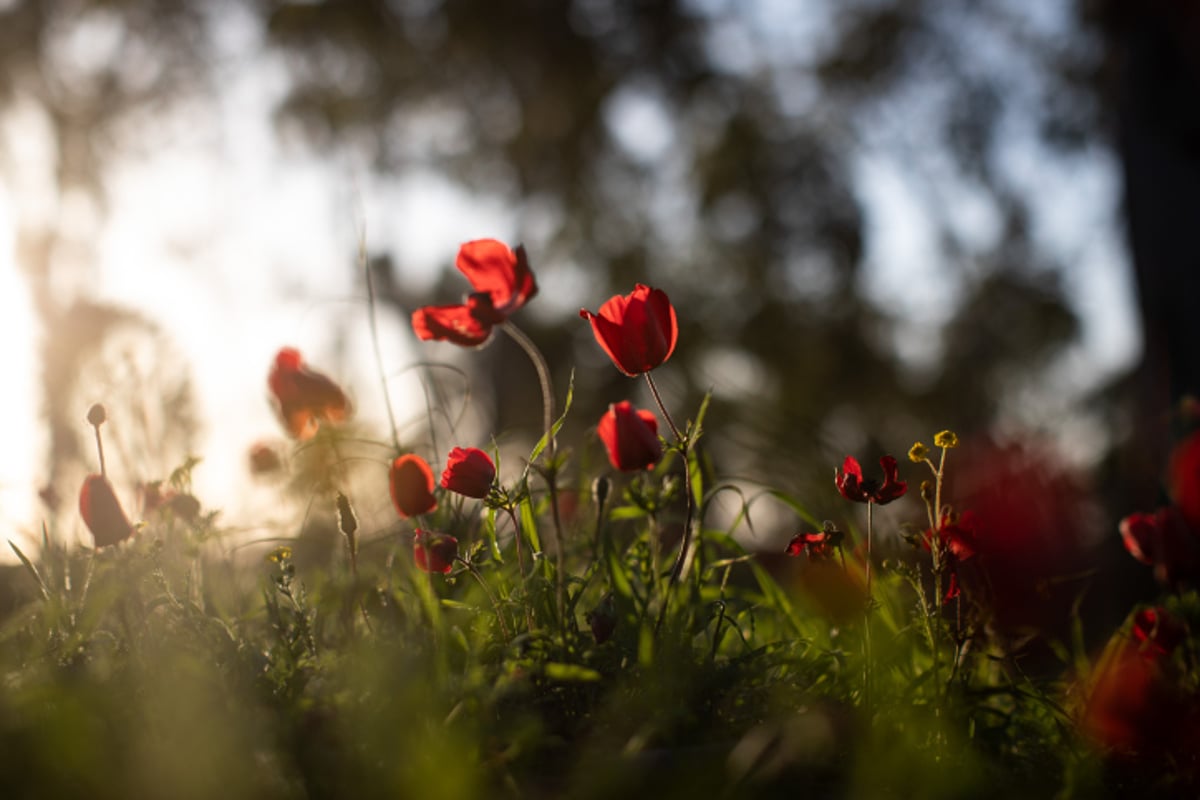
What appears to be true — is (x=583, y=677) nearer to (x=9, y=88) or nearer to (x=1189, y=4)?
(x=1189, y=4)

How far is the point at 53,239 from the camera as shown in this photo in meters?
11.1

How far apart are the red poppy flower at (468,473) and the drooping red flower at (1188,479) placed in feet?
2.71

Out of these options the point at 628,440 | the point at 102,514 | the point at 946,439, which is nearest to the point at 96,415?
the point at 102,514

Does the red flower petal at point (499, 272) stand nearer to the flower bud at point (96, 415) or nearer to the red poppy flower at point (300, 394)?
the red poppy flower at point (300, 394)

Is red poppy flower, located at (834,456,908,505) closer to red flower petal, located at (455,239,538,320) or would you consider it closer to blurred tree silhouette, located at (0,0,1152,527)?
red flower petal, located at (455,239,538,320)

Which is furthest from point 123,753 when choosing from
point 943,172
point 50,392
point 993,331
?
point 943,172

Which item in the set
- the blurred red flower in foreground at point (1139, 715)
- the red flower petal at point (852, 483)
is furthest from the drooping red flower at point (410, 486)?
the blurred red flower in foreground at point (1139, 715)

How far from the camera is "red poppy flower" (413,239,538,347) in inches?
55.7

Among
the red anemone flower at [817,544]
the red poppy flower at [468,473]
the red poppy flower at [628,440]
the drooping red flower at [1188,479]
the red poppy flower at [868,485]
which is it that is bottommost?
the drooping red flower at [1188,479]

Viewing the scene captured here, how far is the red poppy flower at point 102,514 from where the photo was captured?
1355 millimetres

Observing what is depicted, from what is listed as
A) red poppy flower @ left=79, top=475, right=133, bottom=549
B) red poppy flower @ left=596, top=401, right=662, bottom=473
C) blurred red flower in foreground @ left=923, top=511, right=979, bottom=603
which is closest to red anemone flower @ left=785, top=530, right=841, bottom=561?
blurred red flower in foreground @ left=923, top=511, right=979, bottom=603

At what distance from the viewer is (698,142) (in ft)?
33.4

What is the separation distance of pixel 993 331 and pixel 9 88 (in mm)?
11320

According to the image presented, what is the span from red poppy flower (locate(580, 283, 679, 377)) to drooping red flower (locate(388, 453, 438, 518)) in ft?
1.03
